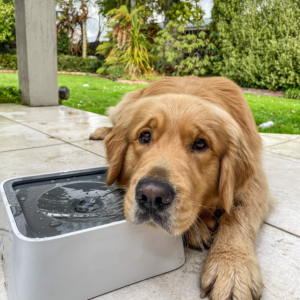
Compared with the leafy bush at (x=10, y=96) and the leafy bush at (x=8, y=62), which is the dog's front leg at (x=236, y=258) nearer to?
the leafy bush at (x=10, y=96)

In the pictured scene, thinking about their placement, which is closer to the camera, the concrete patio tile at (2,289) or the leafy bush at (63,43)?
the concrete patio tile at (2,289)

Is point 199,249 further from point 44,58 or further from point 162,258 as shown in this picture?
point 44,58

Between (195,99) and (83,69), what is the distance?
23.3m

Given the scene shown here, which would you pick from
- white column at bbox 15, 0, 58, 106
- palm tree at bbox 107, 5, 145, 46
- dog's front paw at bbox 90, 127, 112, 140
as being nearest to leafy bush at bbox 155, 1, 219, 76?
palm tree at bbox 107, 5, 145, 46

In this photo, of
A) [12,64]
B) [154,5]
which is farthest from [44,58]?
[12,64]

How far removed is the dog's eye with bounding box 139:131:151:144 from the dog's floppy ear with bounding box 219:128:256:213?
521 millimetres

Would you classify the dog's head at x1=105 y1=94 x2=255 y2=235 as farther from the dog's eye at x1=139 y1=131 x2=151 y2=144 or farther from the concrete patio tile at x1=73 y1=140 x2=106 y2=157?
the concrete patio tile at x1=73 y1=140 x2=106 y2=157

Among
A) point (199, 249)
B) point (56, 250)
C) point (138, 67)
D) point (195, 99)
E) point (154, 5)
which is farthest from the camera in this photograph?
point (154, 5)

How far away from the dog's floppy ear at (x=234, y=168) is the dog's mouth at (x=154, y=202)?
23.5 inches

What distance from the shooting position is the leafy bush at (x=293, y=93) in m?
13.4

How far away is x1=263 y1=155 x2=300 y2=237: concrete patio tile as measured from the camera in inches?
90.8

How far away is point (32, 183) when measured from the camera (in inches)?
80.3

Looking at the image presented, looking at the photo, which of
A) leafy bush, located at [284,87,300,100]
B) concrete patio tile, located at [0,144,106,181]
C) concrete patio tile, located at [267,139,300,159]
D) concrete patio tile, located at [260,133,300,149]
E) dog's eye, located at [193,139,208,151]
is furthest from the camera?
leafy bush, located at [284,87,300,100]

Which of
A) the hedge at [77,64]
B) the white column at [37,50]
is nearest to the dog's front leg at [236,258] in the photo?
the white column at [37,50]
